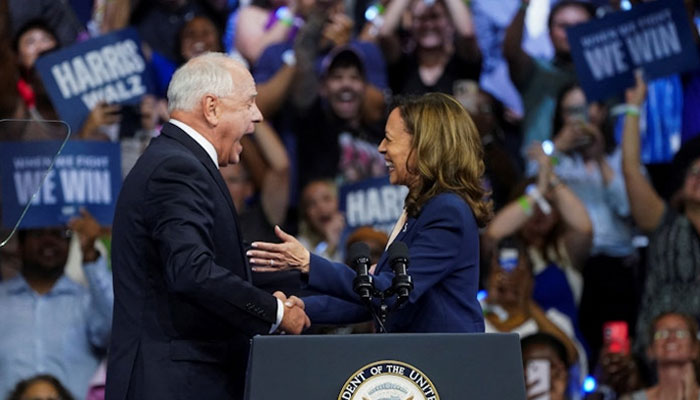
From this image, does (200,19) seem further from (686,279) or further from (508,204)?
(686,279)

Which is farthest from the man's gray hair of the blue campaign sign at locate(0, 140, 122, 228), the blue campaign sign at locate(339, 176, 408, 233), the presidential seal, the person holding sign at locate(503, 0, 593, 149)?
the person holding sign at locate(503, 0, 593, 149)

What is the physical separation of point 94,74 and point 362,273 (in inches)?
139

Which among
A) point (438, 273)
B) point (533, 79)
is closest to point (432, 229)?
point (438, 273)

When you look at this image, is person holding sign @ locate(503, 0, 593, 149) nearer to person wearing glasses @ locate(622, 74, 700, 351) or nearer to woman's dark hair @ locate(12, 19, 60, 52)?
person wearing glasses @ locate(622, 74, 700, 351)

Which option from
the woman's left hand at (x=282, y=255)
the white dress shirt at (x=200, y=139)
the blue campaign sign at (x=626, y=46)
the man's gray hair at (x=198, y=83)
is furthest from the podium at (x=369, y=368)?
the blue campaign sign at (x=626, y=46)

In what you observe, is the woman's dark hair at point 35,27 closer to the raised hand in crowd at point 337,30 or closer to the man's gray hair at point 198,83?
the raised hand in crowd at point 337,30

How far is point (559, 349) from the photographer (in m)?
6.12

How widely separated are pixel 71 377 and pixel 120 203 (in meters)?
2.61

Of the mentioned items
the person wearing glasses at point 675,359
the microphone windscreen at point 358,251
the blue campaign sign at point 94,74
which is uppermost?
the blue campaign sign at point 94,74

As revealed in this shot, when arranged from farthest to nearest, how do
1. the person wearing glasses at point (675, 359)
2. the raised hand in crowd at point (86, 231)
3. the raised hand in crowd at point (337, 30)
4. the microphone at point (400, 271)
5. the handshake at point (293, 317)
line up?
the raised hand in crowd at point (337, 30)
the raised hand in crowd at point (86, 231)
the person wearing glasses at point (675, 359)
the handshake at point (293, 317)
the microphone at point (400, 271)

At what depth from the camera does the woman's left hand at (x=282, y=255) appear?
3.36 m

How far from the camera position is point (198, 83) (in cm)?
345

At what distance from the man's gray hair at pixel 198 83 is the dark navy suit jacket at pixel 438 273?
54 cm

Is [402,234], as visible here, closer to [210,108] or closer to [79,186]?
[210,108]
